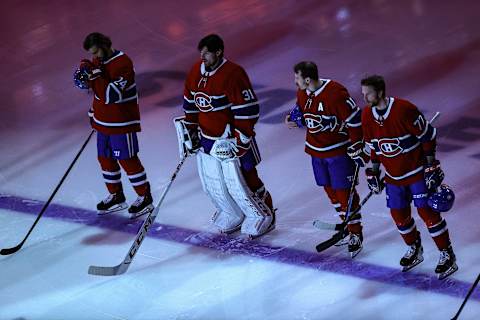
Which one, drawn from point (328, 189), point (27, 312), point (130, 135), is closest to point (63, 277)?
point (27, 312)

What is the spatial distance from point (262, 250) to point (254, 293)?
1.55 feet

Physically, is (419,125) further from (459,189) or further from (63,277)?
(63,277)

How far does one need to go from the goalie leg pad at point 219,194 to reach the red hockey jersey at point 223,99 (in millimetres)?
171

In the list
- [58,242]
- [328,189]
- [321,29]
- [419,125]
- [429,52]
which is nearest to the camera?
[419,125]

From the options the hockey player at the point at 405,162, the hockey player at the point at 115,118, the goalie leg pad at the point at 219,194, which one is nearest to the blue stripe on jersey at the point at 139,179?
the hockey player at the point at 115,118

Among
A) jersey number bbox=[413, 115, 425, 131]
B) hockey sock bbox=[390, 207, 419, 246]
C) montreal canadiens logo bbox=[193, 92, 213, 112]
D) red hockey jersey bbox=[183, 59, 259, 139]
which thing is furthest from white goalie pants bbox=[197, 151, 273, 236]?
jersey number bbox=[413, 115, 425, 131]

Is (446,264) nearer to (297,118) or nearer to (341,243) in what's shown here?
(341,243)

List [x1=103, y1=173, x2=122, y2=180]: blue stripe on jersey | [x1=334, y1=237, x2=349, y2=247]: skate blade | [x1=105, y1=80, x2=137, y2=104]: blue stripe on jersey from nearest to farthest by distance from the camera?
[x1=334, y1=237, x2=349, y2=247]: skate blade → [x1=105, y1=80, x2=137, y2=104]: blue stripe on jersey → [x1=103, y1=173, x2=122, y2=180]: blue stripe on jersey

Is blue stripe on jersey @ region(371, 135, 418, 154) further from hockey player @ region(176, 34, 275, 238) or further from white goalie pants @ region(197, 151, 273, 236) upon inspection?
white goalie pants @ region(197, 151, 273, 236)

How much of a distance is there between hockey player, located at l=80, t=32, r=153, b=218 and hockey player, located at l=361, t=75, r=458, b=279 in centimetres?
152

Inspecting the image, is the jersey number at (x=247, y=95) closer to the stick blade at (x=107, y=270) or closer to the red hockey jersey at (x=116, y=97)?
the red hockey jersey at (x=116, y=97)

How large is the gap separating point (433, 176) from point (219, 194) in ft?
4.42

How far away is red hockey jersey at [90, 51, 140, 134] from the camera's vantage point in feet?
18.9

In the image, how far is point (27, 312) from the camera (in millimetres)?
5133
